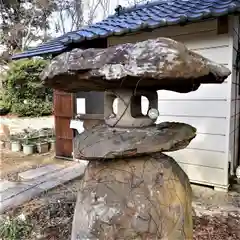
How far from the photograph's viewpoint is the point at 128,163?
1.54 m

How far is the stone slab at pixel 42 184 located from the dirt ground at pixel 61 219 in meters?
0.13

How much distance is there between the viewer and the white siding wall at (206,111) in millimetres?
3627

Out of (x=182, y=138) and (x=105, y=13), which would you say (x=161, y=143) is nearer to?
(x=182, y=138)

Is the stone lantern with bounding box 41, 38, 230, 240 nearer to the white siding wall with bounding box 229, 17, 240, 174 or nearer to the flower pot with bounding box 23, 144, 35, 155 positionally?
the white siding wall with bounding box 229, 17, 240, 174

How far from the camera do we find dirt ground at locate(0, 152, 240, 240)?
258cm

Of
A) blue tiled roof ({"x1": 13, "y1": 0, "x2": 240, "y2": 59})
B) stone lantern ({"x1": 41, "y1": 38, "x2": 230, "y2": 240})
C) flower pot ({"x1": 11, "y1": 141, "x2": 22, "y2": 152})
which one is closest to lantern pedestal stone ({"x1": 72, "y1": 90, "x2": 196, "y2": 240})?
stone lantern ({"x1": 41, "y1": 38, "x2": 230, "y2": 240})

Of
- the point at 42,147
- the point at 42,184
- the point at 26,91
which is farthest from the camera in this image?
the point at 26,91

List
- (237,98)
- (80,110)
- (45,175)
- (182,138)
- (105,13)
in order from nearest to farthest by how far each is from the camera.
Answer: (182,138) < (237,98) < (45,175) < (80,110) < (105,13)

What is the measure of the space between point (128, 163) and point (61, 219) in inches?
68.9

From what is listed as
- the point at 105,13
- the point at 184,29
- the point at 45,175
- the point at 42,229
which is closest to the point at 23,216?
the point at 42,229

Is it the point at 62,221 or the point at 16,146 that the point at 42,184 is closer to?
the point at 62,221

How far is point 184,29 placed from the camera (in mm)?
3875

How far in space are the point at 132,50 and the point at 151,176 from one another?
0.71 meters

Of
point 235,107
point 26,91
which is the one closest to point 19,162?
point 235,107
